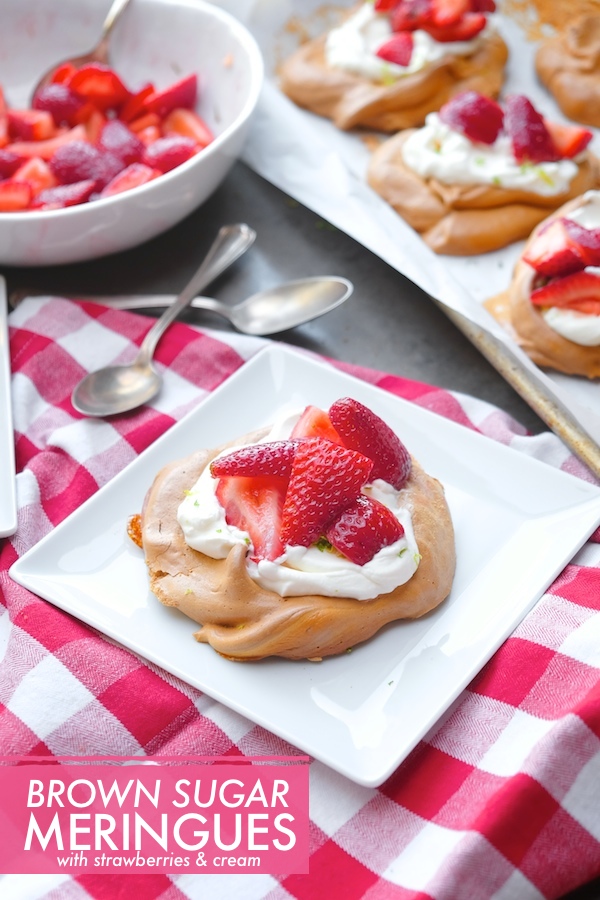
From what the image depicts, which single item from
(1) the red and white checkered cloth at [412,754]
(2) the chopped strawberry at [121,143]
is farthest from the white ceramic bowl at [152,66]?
(1) the red and white checkered cloth at [412,754]

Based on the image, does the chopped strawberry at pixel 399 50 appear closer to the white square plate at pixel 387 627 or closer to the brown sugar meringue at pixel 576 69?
the brown sugar meringue at pixel 576 69

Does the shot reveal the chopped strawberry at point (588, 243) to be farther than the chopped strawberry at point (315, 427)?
Yes

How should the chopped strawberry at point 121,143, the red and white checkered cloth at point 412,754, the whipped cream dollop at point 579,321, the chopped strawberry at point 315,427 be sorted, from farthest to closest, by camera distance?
the chopped strawberry at point 121,143
the whipped cream dollop at point 579,321
the chopped strawberry at point 315,427
the red and white checkered cloth at point 412,754

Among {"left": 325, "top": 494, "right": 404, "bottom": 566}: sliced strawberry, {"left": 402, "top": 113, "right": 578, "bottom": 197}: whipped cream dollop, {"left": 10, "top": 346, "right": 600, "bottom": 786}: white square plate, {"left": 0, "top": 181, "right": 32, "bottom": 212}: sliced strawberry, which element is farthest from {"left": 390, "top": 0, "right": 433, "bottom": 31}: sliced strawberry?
{"left": 325, "top": 494, "right": 404, "bottom": 566}: sliced strawberry

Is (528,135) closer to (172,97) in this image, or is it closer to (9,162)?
(172,97)

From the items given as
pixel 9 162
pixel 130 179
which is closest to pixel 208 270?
pixel 130 179

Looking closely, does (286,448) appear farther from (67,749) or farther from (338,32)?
(338,32)

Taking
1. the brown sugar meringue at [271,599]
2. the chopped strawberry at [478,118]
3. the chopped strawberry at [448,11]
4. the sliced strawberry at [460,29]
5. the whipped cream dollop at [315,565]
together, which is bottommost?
the brown sugar meringue at [271,599]

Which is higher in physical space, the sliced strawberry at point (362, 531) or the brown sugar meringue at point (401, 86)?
the brown sugar meringue at point (401, 86)
